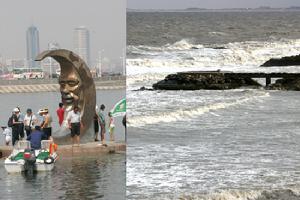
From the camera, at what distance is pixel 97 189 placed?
5.52 m

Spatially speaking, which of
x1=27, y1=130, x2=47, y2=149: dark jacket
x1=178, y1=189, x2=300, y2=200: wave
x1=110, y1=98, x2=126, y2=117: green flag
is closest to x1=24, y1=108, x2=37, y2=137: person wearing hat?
x1=27, y1=130, x2=47, y2=149: dark jacket

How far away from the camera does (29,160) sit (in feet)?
20.1

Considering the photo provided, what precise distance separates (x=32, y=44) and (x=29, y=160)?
84 centimetres

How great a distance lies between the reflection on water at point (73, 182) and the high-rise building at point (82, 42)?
2.59 feet

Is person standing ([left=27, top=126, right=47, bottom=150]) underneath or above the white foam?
underneath

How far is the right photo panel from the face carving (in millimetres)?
2446

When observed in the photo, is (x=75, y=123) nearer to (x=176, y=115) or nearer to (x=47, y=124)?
(x=47, y=124)

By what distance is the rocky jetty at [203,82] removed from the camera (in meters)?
5.09

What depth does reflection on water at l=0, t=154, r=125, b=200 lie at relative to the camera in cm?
546

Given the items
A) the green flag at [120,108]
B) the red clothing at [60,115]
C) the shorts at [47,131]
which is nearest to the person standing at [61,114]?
the red clothing at [60,115]

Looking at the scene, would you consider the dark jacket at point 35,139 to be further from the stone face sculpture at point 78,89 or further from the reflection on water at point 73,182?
the stone face sculpture at point 78,89

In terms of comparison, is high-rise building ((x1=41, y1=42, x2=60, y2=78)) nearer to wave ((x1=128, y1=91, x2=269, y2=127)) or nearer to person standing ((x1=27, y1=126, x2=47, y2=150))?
person standing ((x1=27, y1=126, x2=47, y2=150))

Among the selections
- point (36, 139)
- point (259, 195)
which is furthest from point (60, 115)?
point (259, 195)

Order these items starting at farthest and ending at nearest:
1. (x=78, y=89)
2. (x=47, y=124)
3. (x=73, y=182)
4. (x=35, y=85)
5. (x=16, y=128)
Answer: (x=35, y=85), (x=78, y=89), (x=16, y=128), (x=47, y=124), (x=73, y=182)
